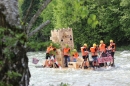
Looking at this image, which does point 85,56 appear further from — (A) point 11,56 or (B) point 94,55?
(A) point 11,56

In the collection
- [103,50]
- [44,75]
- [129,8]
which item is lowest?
[44,75]

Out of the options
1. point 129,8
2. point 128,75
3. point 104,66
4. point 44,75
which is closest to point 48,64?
point 44,75

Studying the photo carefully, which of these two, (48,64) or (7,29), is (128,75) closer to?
(48,64)

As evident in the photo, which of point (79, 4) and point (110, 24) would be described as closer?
point (79, 4)

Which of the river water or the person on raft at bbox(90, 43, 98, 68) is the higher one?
the person on raft at bbox(90, 43, 98, 68)

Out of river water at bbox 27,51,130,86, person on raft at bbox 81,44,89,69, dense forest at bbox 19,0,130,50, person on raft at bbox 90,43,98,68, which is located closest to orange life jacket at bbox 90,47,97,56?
person on raft at bbox 90,43,98,68

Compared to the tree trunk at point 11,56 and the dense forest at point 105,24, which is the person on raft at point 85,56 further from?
the dense forest at point 105,24

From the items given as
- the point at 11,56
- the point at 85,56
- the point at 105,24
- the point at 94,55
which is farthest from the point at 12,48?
the point at 105,24

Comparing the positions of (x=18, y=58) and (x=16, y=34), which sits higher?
(x=16, y=34)

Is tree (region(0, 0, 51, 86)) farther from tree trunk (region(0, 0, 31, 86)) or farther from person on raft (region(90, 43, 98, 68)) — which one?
person on raft (region(90, 43, 98, 68))

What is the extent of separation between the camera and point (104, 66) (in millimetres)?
20609

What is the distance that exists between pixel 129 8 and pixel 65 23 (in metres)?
7.68

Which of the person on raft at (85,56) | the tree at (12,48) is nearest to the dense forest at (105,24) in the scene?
the person on raft at (85,56)

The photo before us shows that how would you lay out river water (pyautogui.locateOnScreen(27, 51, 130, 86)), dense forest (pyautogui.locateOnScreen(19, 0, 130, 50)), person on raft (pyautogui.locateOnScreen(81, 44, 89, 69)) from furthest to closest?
dense forest (pyautogui.locateOnScreen(19, 0, 130, 50)), person on raft (pyautogui.locateOnScreen(81, 44, 89, 69)), river water (pyautogui.locateOnScreen(27, 51, 130, 86))
